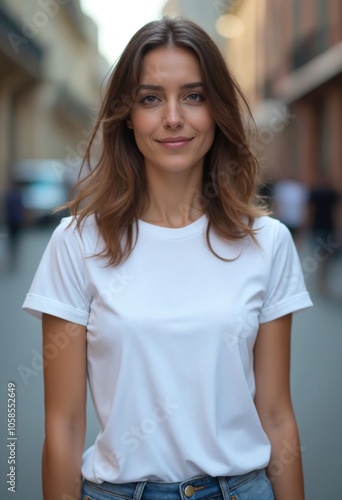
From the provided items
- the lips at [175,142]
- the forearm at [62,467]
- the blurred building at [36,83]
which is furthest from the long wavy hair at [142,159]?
the blurred building at [36,83]

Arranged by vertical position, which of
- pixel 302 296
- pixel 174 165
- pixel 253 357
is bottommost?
pixel 253 357

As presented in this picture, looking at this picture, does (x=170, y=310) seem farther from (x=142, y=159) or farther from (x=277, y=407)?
(x=142, y=159)

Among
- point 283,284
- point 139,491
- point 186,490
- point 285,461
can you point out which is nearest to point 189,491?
point 186,490

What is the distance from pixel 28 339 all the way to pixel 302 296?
565 cm

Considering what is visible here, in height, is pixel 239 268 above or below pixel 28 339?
above

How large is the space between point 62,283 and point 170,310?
0.29 m

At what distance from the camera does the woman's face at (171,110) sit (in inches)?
83.4

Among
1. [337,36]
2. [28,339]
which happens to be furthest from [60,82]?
[28,339]

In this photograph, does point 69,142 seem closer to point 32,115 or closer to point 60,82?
point 60,82

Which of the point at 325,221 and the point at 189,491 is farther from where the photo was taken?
the point at 325,221

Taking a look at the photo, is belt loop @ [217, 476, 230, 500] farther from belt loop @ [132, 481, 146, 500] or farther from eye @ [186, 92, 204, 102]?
eye @ [186, 92, 204, 102]

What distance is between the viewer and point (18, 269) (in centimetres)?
1329

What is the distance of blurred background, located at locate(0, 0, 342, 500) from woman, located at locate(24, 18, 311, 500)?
29 cm

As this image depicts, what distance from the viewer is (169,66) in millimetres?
2137
